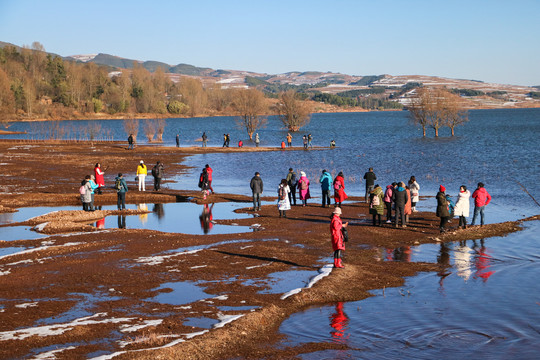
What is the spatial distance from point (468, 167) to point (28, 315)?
5053 cm

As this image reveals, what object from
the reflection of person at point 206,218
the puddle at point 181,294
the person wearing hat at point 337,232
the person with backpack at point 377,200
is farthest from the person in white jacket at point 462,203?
the puddle at point 181,294

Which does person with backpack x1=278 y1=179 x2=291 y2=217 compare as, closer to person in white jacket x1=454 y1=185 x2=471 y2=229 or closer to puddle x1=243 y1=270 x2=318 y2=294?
person in white jacket x1=454 y1=185 x2=471 y2=229

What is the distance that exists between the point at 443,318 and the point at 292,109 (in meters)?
94.5

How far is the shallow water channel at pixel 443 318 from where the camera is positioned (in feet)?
40.8

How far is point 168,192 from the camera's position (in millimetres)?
35719

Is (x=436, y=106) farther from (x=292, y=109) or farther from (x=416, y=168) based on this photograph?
(x=416, y=168)

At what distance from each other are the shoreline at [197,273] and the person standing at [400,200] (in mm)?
537

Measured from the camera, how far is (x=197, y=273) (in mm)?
17594

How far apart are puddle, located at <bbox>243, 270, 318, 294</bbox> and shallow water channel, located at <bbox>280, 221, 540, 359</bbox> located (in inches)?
61.5

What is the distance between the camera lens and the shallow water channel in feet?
40.8

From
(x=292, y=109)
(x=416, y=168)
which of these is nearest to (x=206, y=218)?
(x=416, y=168)

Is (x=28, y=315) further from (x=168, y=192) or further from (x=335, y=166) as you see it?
(x=335, y=166)

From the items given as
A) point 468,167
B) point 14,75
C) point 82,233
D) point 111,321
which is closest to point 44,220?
point 82,233

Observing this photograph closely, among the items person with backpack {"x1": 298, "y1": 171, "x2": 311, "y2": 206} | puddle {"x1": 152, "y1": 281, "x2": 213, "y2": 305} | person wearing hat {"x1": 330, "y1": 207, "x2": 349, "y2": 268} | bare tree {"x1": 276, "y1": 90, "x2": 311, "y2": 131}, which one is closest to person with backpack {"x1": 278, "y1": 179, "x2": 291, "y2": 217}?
person with backpack {"x1": 298, "y1": 171, "x2": 311, "y2": 206}
